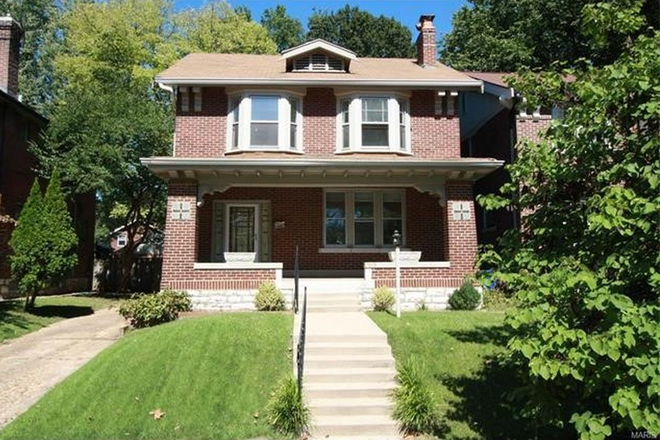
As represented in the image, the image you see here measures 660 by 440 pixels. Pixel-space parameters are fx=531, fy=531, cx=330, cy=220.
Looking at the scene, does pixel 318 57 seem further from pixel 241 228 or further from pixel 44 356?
pixel 44 356

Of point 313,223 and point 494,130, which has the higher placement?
point 494,130

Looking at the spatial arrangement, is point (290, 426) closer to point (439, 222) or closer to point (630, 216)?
point (630, 216)

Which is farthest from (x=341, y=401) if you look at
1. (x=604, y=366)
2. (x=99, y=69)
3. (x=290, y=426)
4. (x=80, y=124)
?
(x=99, y=69)

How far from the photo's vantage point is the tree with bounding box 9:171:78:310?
13898 mm

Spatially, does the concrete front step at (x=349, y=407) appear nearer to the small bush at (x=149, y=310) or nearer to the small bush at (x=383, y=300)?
the small bush at (x=149, y=310)

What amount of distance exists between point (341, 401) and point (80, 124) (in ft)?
56.7

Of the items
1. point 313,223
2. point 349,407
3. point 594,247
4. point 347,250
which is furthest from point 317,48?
point 594,247

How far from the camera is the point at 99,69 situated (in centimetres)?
3045

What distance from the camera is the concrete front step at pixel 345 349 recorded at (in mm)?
8562

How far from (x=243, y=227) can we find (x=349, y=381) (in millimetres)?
9046

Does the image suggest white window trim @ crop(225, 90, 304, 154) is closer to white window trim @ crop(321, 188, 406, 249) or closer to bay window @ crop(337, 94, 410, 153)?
bay window @ crop(337, 94, 410, 153)

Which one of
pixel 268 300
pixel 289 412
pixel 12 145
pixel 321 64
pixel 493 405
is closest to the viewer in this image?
pixel 289 412

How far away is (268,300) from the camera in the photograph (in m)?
12.5

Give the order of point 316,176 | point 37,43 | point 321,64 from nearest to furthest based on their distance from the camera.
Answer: point 316,176, point 321,64, point 37,43
